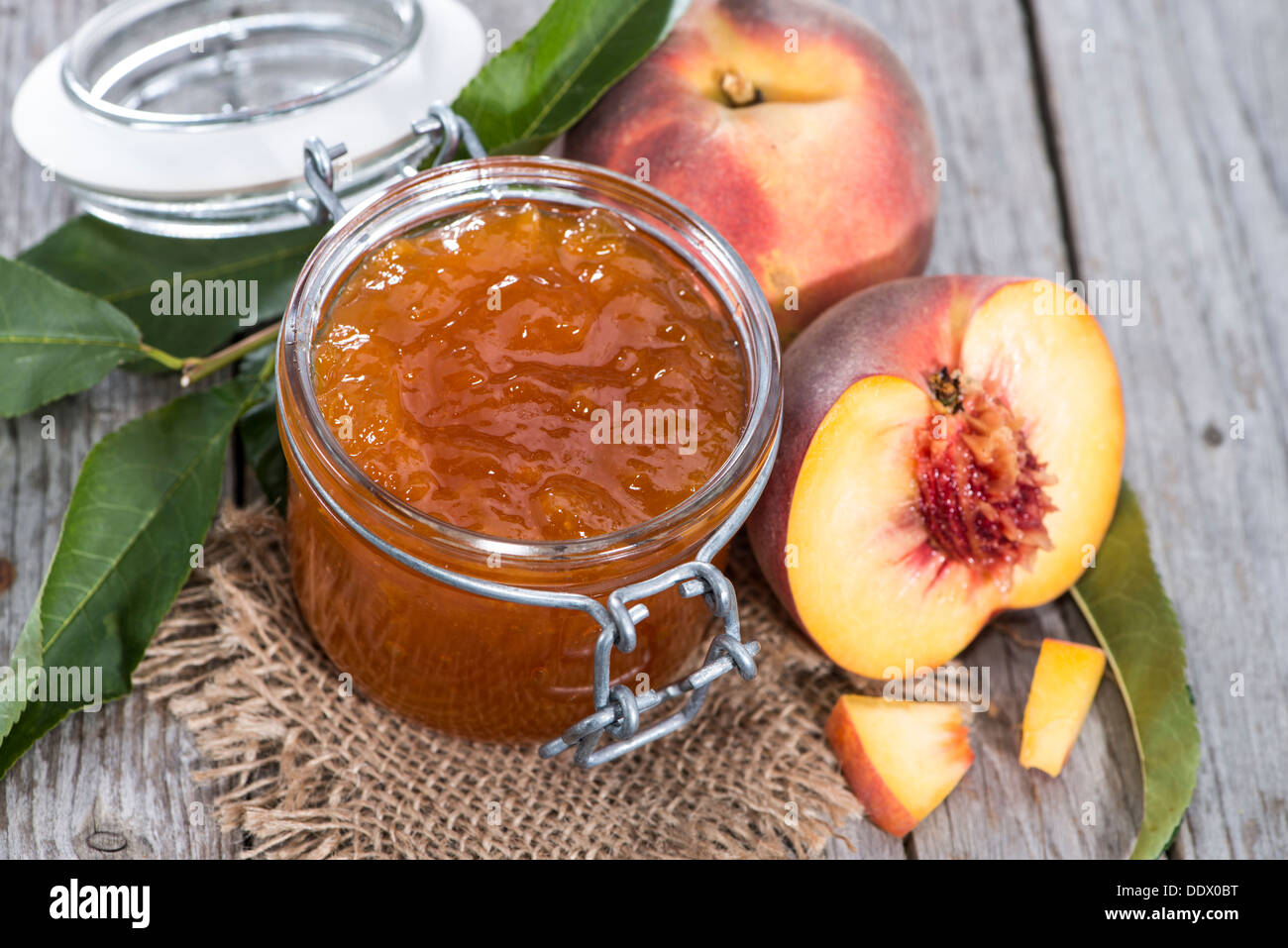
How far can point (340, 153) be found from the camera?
4.35ft

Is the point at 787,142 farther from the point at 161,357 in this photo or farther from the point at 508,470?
the point at 161,357

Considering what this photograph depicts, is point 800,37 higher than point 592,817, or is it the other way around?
point 800,37

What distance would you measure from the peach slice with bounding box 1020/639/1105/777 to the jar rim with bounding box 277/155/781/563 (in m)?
→ 0.43

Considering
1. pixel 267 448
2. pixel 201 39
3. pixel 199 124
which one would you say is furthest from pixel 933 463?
pixel 201 39

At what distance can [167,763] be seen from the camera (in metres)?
1.33

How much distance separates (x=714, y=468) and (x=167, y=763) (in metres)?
0.62

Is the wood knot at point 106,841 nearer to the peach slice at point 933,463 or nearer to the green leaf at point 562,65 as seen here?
the peach slice at point 933,463

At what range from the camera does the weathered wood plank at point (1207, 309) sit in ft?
4.81

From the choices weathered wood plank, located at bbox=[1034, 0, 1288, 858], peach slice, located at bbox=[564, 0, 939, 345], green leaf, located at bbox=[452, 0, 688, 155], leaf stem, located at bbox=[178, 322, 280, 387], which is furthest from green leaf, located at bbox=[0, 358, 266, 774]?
weathered wood plank, located at bbox=[1034, 0, 1288, 858]

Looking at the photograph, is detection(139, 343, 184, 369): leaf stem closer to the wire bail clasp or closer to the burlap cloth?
the burlap cloth

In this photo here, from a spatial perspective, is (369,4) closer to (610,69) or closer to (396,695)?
(610,69)

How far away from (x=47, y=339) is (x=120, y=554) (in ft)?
0.81

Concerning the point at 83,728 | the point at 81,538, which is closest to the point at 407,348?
the point at 81,538

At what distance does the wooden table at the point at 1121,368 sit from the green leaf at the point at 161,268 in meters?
0.09
